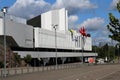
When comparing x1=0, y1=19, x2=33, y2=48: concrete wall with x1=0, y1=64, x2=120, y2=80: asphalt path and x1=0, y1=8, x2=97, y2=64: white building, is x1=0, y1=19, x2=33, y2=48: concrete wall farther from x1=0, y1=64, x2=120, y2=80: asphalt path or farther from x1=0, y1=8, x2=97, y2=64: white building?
x1=0, y1=64, x2=120, y2=80: asphalt path

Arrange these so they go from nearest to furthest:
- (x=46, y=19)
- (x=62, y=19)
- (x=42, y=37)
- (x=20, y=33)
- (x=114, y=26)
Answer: (x=114, y=26) → (x=20, y=33) → (x=42, y=37) → (x=46, y=19) → (x=62, y=19)

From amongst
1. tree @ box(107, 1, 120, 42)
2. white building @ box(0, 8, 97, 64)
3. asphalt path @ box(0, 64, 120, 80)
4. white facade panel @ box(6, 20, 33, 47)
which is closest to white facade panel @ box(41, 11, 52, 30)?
white building @ box(0, 8, 97, 64)

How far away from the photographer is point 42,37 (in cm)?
A: 13612

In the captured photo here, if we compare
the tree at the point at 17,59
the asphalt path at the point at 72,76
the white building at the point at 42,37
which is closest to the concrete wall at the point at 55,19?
the white building at the point at 42,37

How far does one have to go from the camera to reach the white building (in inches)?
4530

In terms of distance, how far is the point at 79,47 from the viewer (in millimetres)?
183625

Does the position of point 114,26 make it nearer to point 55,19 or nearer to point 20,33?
point 20,33

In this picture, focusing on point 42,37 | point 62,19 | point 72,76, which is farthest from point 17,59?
point 72,76

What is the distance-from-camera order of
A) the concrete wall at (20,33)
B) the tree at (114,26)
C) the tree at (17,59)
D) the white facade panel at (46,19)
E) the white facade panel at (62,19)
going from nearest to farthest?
1. the tree at (114,26)
2. the tree at (17,59)
3. the concrete wall at (20,33)
4. the white facade panel at (46,19)
5. the white facade panel at (62,19)

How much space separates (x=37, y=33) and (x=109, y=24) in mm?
96422

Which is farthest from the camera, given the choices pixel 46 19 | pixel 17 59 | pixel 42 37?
pixel 46 19

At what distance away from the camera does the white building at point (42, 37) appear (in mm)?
115062

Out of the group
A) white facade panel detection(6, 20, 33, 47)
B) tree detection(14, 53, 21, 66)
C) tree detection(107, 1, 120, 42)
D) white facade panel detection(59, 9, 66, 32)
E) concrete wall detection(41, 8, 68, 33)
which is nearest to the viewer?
tree detection(107, 1, 120, 42)

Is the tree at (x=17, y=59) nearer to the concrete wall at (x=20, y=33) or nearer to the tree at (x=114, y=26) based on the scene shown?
the concrete wall at (x=20, y=33)
